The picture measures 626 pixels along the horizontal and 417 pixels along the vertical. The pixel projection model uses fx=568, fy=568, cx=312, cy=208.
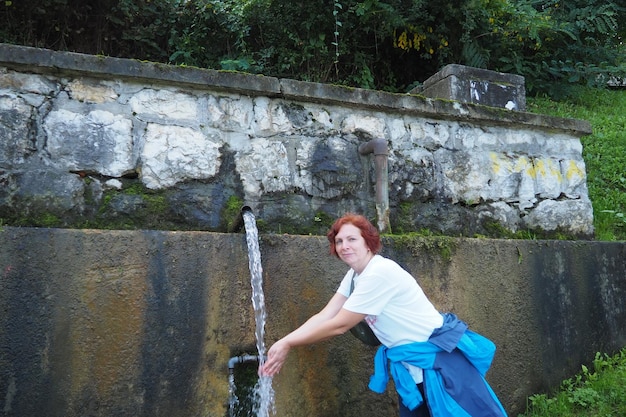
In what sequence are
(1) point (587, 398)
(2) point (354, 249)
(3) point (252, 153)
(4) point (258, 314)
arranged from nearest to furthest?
(2) point (354, 249) < (4) point (258, 314) < (3) point (252, 153) < (1) point (587, 398)

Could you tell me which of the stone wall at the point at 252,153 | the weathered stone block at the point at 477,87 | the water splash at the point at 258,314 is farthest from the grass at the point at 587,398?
the weathered stone block at the point at 477,87

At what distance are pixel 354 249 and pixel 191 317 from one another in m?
0.81

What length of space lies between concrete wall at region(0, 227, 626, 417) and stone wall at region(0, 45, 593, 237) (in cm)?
30

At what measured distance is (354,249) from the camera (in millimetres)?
2484

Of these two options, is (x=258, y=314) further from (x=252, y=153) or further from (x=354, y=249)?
(x=252, y=153)

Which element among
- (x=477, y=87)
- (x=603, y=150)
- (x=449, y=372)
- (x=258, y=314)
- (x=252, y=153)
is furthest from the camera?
(x=603, y=150)

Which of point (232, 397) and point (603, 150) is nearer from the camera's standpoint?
point (232, 397)

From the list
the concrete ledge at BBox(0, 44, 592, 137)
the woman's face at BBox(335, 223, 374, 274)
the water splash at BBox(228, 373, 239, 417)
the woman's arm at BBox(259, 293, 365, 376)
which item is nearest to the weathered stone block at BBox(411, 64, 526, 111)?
the concrete ledge at BBox(0, 44, 592, 137)

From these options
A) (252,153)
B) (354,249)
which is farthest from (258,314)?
(252,153)

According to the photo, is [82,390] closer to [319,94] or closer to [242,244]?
[242,244]

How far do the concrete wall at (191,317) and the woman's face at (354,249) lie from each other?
1.46 ft

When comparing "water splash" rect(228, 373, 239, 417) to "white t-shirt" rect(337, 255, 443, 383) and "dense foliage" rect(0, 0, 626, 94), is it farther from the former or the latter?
"dense foliage" rect(0, 0, 626, 94)

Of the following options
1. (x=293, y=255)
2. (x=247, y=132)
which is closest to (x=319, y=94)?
(x=247, y=132)

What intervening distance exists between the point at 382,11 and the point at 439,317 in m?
4.93
